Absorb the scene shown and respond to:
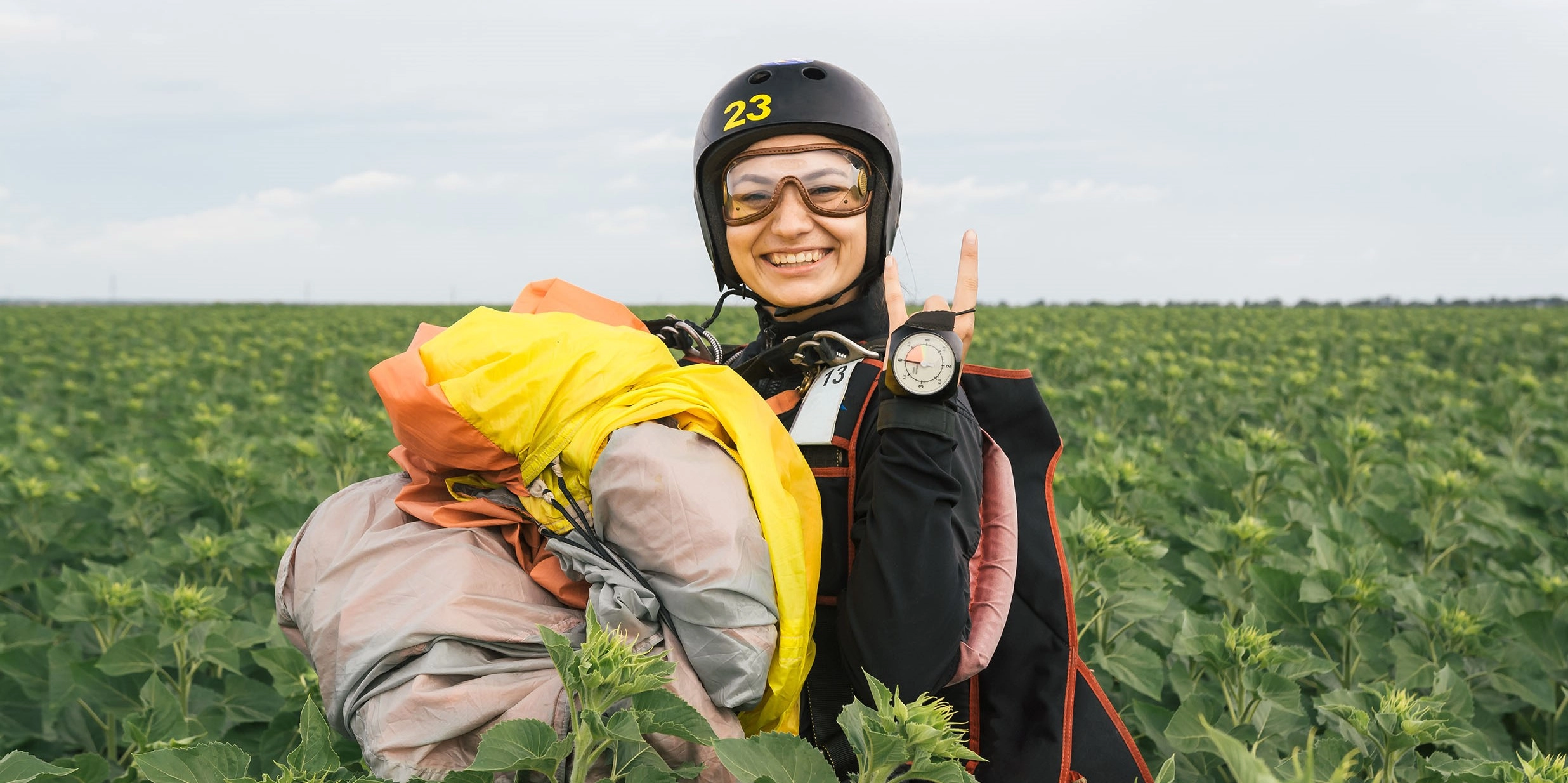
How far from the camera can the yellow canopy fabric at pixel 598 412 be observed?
1.61 meters

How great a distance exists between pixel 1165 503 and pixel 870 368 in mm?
2872

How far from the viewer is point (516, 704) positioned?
1492mm

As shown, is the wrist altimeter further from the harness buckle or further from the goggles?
the goggles

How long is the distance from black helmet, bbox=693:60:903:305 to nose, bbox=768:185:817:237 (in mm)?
158

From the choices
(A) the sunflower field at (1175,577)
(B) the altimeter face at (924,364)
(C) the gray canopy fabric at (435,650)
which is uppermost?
(B) the altimeter face at (924,364)

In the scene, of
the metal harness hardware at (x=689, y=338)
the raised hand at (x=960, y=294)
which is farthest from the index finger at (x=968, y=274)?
the metal harness hardware at (x=689, y=338)

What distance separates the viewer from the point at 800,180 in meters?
2.29

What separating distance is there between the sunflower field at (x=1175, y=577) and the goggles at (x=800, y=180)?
52.7 inches

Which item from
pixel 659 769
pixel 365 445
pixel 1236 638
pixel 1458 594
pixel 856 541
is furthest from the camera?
pixel 365 445

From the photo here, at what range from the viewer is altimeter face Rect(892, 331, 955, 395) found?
1771 millimetres

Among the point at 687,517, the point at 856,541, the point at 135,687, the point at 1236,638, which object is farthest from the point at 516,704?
the point at 135,687

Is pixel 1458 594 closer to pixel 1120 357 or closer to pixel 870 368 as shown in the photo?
pixel 870 368

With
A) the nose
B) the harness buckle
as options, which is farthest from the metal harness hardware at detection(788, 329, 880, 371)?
the nose

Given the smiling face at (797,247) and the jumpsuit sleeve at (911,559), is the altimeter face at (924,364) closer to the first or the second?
the jumpsuit sleeve at (911,559)
